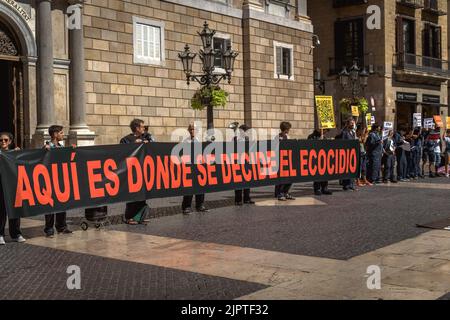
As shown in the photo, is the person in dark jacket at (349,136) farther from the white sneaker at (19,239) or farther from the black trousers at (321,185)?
the white sneaker at (19,239)

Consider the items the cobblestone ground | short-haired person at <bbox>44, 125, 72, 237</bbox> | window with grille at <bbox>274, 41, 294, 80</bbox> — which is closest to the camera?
the cobblestone ground

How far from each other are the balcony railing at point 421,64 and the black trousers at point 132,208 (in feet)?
90.2

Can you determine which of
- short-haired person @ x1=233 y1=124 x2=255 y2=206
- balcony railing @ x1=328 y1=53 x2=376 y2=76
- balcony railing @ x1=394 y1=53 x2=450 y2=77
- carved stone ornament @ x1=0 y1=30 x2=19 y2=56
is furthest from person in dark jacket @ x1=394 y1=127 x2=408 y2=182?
balcony railing @ x1=394 y1=53 x2=450 y2=77

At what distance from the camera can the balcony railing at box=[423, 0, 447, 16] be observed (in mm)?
37906

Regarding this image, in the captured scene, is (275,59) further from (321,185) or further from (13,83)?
(13,83)

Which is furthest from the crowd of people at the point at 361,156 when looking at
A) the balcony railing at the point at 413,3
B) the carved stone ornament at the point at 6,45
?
the balcony railing at the point at 413,3

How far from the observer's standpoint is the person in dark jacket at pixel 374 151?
1791 cm

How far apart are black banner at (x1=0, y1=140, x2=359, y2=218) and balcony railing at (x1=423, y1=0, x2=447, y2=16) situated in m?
26.0

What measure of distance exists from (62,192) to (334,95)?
28526 millimetres

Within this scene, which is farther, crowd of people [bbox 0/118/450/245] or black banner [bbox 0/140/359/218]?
crowd of people [bbox 0/118/450/245]

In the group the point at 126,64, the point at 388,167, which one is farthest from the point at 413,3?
the point at 126,64

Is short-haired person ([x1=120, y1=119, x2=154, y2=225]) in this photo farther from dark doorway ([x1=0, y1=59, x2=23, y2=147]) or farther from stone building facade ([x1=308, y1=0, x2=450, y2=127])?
stone building facade ([x1=308, y1=0, x2=450, y2=127])

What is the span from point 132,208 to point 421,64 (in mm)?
30693

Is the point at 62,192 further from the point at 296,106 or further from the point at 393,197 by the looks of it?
the point at 296,106
